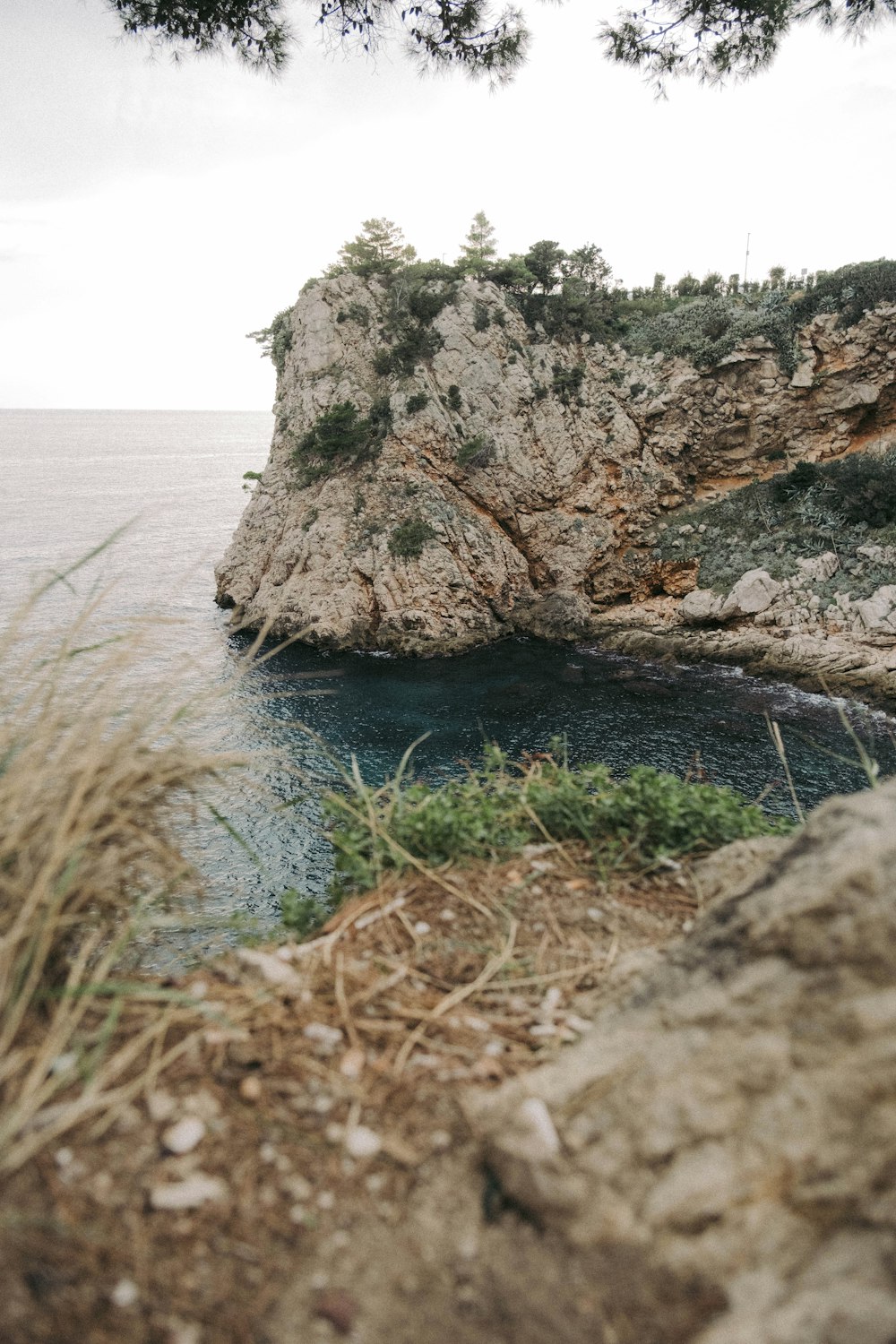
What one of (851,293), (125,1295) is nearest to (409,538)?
(851,293)

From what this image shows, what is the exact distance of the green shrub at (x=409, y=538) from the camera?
26.4 m

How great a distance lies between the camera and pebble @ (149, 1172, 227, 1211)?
1652mm

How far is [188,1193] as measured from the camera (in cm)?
168

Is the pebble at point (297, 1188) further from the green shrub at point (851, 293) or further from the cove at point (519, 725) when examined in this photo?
the green shrub at point (851, 293)

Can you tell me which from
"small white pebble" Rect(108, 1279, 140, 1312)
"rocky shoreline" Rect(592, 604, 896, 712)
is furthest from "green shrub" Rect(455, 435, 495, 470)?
"small white pebble" Rect(108, 1279, 140, 1312)

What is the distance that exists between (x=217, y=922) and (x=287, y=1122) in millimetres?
873

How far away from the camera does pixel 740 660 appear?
2292cm

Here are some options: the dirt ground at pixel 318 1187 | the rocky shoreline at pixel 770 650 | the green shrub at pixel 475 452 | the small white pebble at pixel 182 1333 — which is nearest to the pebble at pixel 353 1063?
the dirt ground at pixel 318 1187

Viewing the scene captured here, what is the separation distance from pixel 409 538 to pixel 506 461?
551cm

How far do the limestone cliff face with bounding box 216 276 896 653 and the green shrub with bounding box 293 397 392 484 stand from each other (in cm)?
48

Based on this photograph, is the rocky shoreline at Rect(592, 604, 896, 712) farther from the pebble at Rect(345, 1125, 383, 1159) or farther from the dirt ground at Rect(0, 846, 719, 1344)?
the pebble at Rect(345, 1125, 383, 1159)

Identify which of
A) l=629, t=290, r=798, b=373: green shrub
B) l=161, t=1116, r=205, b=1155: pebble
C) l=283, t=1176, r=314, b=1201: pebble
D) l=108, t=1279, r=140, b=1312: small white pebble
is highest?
l=629, t=290, r=798, b=373: green shrub

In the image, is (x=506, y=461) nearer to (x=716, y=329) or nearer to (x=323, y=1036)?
(x=716, y=329)

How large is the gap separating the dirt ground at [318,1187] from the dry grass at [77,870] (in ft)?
0.32
